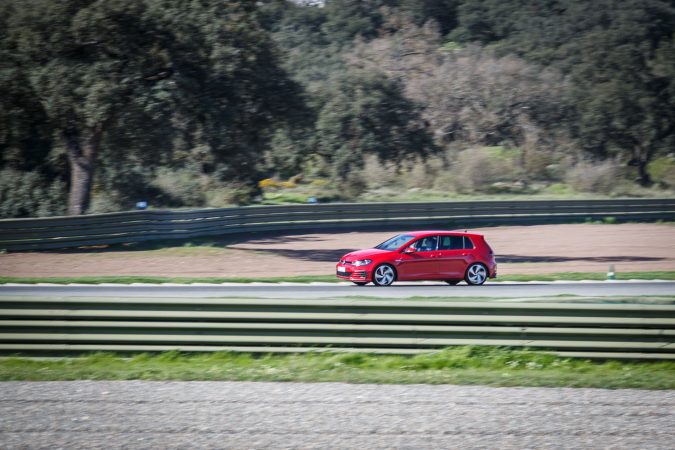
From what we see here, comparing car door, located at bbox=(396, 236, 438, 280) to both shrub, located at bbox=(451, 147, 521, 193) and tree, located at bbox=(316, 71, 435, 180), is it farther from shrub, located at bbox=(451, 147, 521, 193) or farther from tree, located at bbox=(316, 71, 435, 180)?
shrub, located at bbox=(451, 147, 521, 193)

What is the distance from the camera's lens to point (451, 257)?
18859 mm

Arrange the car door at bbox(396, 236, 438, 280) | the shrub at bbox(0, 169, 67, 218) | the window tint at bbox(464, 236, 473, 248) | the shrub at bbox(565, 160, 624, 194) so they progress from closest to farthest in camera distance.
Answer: the car door at bbox(396, 236, 438, 280) → the window tint at bbox(464, 236, 473, 248) → the shrub at bbox(0, 169, 67, 218) → the shrub at bbox(565, 160, 624, 194)

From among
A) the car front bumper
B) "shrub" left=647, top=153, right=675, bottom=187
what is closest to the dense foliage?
Answer: "shrub" left=647, top=153, right=675, bottom=187

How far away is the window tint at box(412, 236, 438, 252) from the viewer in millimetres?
18781

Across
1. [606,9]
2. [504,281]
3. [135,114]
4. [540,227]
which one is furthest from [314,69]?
[504,281]

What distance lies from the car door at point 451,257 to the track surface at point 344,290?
0.47m

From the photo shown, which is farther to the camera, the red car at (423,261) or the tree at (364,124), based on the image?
the tree at (364,124)

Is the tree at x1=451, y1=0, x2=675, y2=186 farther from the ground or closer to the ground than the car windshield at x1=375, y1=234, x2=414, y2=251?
farther from the ground

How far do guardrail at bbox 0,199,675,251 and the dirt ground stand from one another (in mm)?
709

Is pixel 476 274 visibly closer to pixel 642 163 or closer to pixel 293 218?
pixel 293 218

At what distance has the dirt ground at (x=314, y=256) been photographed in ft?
71.6

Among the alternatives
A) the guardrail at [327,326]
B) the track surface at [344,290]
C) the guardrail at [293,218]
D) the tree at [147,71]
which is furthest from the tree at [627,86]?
the guardrail at [327,326]

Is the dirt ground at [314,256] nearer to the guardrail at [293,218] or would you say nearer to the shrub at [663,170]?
the guardrail at [293,218]

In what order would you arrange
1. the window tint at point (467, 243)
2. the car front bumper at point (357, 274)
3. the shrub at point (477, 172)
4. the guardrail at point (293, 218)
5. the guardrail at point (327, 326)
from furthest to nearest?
1. the shrub at point (477, 172)
2. the guardrail at point (293, 218)
3. the window tint at point (467, 243)
4. the car front bumper at point (357, 274)
5. the guardrail at point (327, 326)
